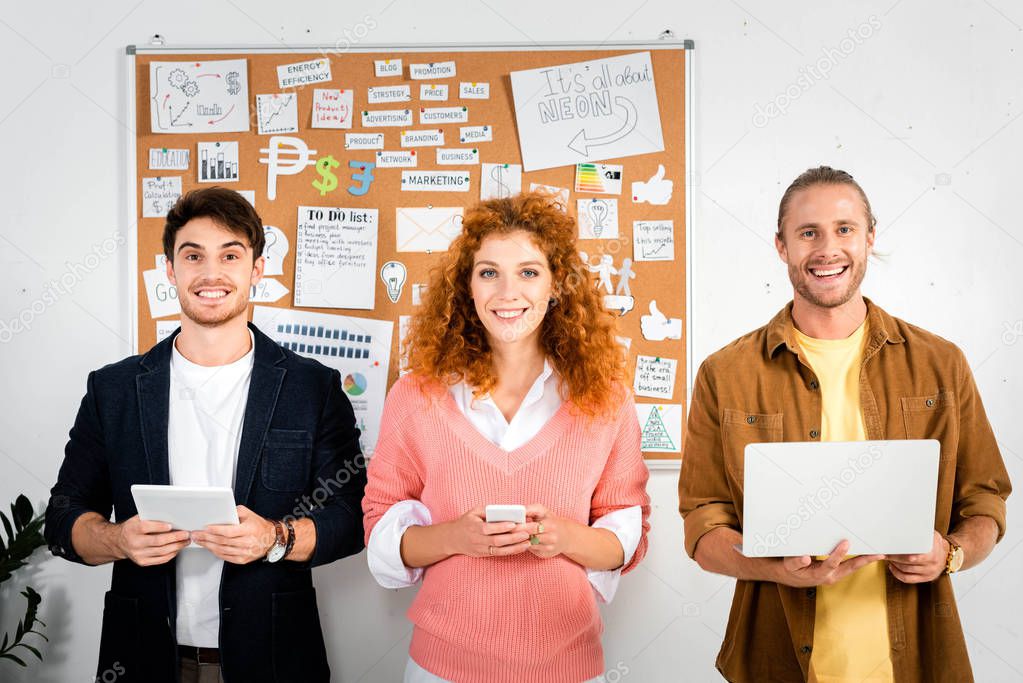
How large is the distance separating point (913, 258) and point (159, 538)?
2.22 metres

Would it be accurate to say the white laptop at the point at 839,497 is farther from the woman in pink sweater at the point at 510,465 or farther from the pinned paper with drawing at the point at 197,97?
the pinned paper with drawing at the point at 197,97

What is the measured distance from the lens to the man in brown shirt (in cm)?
160

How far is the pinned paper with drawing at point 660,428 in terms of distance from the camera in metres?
2.45

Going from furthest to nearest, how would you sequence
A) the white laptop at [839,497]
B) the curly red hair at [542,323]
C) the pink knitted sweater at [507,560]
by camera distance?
the curly red hair at [542,323] → the pink knitted sweater at [507,560] → the white laptop at [839,497]

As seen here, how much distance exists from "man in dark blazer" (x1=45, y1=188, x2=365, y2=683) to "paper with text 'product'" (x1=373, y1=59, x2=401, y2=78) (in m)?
0.70

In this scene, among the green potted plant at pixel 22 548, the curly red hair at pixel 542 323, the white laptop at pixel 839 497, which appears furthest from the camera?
the green potted plant at pixel 22 548

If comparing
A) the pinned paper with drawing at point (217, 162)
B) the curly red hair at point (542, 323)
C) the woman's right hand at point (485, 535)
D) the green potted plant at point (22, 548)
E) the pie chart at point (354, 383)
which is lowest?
the green potted plant at point (22, 548)

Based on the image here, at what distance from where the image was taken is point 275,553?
6.05ft

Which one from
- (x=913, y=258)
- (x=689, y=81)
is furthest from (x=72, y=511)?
(x=913, y=258)

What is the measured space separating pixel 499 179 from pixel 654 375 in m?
0.76

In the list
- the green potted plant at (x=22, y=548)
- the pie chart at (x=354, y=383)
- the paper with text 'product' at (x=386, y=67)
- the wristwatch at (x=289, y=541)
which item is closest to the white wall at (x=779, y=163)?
the paper with text 'product' at (x=386, y=67)

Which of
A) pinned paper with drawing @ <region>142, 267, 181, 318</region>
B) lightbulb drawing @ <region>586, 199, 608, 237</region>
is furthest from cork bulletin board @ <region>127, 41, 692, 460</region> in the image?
pinned paper with drawing @ <region>142, 267, 181, 318</region>

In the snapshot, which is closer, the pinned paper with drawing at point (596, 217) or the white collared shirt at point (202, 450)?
the white collared shirt at point (202, 450)

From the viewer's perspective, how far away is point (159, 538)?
1731 millimetres
